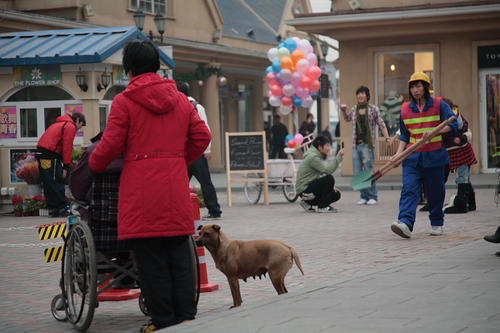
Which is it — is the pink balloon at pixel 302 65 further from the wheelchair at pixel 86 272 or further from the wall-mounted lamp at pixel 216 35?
the wheelchair at pixel 86 272

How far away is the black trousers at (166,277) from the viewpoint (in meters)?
6.24

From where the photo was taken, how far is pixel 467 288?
7.01 m

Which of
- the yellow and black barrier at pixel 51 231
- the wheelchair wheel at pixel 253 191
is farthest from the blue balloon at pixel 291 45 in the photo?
the yellow and black barrier at pixel 51 231

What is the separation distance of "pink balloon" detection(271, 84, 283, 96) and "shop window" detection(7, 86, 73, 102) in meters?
8.42

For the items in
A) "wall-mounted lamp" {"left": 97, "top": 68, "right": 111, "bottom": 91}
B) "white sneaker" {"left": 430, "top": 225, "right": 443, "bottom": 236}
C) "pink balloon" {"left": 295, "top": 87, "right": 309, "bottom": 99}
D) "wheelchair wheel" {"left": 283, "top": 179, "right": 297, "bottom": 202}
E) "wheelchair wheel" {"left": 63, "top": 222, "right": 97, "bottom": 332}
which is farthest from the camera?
"pink balloon" {"left": 295, "top": 87, "right": 309, "bottom": 99}

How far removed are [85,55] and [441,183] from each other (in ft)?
27.4

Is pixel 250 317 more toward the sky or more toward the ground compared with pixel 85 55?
more toward the ground

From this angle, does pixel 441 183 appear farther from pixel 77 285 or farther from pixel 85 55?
pixel 85 55

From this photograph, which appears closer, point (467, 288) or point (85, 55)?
point (467, 288)

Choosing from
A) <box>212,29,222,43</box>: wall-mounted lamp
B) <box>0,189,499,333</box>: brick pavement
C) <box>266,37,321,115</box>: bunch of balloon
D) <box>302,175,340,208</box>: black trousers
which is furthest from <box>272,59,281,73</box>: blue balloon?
<box>212,29,222,43</box>: wall-mounted lamp

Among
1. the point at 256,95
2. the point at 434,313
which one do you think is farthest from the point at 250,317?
the point at 256,95

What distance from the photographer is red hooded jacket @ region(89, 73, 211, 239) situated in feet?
20.1

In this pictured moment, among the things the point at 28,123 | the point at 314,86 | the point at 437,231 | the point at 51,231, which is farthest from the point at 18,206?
the point at 51,231

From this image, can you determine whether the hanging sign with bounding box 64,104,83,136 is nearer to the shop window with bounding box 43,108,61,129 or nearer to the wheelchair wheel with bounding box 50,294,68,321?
the shop window with bounding box 43,108,61,129
